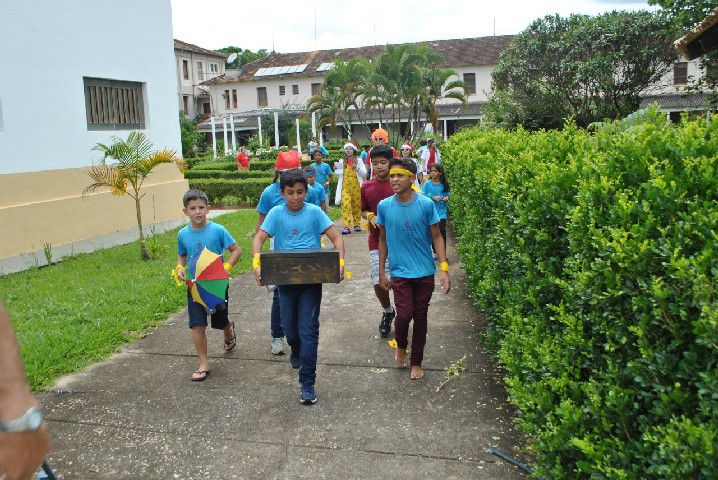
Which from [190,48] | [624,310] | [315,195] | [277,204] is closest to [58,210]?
[315,195]

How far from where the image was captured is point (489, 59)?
49.1m

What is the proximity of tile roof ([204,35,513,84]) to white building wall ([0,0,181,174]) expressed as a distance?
36882mm

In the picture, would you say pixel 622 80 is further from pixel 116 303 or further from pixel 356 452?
pixel 356 452

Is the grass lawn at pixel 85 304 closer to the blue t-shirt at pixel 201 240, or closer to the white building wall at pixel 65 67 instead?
the blue t-shirt at pixel 201 240

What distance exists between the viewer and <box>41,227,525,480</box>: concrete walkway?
390 cm

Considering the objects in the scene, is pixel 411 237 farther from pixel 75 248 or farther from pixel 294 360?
pixel 75 248

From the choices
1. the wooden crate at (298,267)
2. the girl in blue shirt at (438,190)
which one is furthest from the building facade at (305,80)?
the wooden crate at (298,267)

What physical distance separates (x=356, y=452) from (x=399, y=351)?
1.48 meters

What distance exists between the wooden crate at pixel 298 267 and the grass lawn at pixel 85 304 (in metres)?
2.10

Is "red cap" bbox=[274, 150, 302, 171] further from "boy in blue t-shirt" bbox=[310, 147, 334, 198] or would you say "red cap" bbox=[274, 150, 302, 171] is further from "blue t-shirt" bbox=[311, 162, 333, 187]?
"blue t-shirt" bbox=[311, 162, 333, 187]

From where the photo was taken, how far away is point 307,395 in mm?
4746

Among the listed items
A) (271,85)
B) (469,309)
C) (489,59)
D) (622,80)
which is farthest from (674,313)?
(271,85)

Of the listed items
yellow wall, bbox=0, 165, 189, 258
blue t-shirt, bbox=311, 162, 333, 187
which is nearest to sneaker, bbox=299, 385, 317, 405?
yellow wall, bbox=0, 165, 189, 258

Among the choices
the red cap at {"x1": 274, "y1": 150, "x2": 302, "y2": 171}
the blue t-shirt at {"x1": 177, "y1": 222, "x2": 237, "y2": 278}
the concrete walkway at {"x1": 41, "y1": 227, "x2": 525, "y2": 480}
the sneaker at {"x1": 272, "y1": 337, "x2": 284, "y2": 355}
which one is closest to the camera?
the concrete walkway at {"x1": 41, "y1": 227, "x2": 525, "y2": 480}
